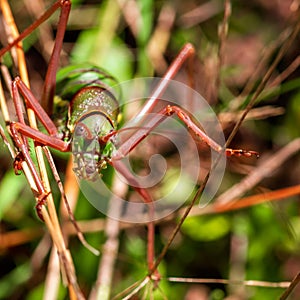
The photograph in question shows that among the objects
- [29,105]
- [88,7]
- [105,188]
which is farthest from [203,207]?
[88,7]

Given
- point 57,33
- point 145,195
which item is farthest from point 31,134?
point 145,195

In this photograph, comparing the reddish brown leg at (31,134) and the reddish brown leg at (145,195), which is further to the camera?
the reddish brown leg at (145,195)

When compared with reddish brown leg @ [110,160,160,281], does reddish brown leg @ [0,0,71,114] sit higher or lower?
higher

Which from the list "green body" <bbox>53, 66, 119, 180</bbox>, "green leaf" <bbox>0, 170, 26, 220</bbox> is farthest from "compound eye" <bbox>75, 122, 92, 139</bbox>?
"green leaf" <bbox>0, 170, 26, 220</bbox>

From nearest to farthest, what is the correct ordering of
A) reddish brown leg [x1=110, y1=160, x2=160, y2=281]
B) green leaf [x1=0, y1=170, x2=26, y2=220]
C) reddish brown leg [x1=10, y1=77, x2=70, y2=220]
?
reddish brown leg [x1=10, y1=77, x2=70, y2=220] < reddish brown leg [x1=110, y1=160, x2=160, y2=281] < green leaf [x1=0, y1=170, x2=26, y2=220]

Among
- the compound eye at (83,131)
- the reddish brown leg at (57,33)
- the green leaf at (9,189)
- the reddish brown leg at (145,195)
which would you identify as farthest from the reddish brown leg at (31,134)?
the green leaf at (9,189)

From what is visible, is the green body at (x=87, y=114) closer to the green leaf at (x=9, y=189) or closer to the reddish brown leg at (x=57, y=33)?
the reddish brown leg at (x=57, y=33)

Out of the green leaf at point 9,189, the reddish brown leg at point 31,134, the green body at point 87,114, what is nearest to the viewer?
the reddish brown leg at point 31,134

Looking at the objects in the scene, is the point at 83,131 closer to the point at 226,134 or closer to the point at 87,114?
the point at 87,114

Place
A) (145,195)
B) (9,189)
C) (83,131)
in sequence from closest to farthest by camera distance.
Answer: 1. (83,131)
2. (145,195)
3. (9,189)

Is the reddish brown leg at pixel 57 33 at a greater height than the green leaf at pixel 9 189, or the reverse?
the reddish brown leg at pixel 57 33

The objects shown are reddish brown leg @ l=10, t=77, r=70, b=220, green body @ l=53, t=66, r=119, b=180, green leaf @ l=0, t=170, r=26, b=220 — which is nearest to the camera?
reddish brown leg @ l=10, t=77, r=70, b=220

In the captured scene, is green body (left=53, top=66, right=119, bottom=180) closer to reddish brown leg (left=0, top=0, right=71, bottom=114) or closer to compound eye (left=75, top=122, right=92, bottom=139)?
compound eye (left=75, top=122, right=92, bottom=139)
